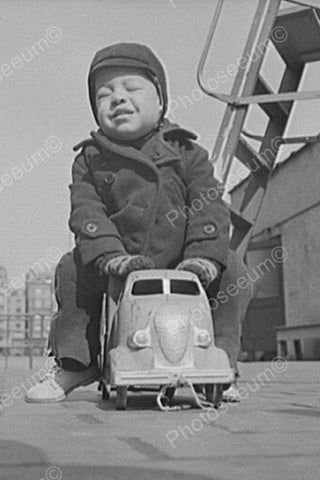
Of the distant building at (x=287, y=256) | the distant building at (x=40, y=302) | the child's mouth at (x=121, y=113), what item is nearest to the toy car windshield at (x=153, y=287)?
the child's mouth at (x=121, y=113)

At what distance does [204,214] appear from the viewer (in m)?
2.71

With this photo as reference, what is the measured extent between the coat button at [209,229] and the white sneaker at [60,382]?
683 millimetres

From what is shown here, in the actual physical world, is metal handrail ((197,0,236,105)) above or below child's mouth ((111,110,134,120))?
above

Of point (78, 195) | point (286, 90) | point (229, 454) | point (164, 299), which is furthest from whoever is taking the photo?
point (286, 90)

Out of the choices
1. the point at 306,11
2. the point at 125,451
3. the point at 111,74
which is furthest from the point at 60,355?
the point at 306,11

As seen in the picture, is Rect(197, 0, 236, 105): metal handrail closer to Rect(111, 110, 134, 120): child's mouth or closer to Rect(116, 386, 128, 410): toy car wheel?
Rect(111, 110, 134, 120): child's mouth

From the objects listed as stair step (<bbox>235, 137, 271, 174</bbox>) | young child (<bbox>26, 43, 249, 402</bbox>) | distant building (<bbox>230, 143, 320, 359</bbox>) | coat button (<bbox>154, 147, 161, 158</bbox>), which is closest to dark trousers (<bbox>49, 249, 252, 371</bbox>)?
young child (<bbox>26, 43, 249, 402</bbox>)

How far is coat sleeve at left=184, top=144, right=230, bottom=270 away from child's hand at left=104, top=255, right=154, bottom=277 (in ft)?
0.63

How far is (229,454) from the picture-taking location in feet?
4.32

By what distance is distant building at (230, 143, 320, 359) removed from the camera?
37.1ft

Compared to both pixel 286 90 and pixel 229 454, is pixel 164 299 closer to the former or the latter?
pixel 229 454

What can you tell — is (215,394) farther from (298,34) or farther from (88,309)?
(298,34)

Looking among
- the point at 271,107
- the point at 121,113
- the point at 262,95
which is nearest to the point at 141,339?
the point at 121,113

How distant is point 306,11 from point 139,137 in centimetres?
378
